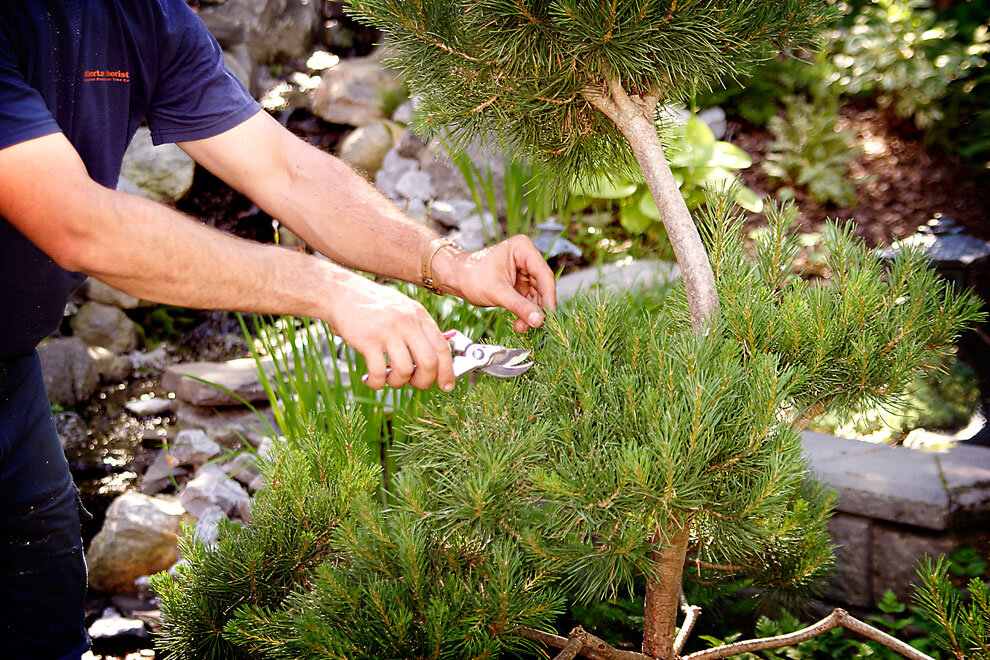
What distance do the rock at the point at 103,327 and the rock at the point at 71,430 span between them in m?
0.76

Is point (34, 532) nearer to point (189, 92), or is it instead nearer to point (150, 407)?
point (189, 92)

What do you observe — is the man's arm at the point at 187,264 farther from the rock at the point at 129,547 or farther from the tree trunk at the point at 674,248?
the rock at the point at 129,547

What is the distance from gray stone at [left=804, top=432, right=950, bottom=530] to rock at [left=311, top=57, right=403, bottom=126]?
4857mm

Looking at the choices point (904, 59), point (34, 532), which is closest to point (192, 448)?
point (34, 532)

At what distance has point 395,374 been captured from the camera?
46.6 inches

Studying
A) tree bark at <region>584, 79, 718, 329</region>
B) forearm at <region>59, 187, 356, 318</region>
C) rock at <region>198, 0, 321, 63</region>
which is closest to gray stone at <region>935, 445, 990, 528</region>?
tree bark at <region>584, 79, 718, 329</region>

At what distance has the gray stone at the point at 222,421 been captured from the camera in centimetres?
371

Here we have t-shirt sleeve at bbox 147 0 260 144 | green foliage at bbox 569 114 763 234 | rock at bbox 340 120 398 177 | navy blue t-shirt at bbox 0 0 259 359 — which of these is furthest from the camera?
rock at bbox 340 120 398 177

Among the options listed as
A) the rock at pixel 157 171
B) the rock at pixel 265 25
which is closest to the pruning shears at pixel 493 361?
the rock at pixel 157 171

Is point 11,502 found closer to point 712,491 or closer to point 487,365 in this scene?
point 487,365

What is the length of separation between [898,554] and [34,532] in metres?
2.26

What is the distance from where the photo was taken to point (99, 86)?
1.69m

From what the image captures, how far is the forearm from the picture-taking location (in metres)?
1.18

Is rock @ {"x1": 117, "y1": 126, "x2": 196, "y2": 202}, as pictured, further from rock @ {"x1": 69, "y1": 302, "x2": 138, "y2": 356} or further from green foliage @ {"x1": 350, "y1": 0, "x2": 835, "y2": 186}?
green foliage @ {"x1": 350, "y1": 0, "x2": 835, "y2": 186}
